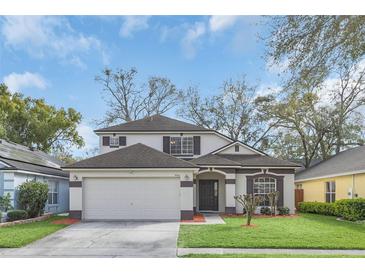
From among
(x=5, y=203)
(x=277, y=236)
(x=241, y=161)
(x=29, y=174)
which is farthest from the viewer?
(x=241, y=161)

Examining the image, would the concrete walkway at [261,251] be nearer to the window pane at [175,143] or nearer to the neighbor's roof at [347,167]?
the neighbor's roof at [347,167]

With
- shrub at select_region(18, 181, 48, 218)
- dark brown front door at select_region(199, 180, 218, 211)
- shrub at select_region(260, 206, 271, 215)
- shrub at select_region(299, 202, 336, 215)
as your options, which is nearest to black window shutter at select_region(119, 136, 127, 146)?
dark brown front door at select_region(199, 180, 218, 211)

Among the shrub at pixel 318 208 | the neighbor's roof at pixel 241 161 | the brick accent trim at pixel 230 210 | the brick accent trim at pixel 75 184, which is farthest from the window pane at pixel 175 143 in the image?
the shrub at pixel 318 208

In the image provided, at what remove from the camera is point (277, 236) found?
1124cm

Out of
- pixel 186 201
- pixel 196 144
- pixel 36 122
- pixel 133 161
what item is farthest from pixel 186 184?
pixel 36 122

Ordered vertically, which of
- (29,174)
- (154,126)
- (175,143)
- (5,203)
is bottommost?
(5,203)

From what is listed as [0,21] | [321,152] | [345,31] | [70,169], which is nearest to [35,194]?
[70,169]

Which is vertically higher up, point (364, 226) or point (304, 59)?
point (304, 59)

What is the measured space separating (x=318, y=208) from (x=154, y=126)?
863 centimetres

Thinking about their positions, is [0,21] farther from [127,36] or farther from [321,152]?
[321,152]

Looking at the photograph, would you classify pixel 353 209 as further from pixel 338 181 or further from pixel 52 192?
pixel 52 192
